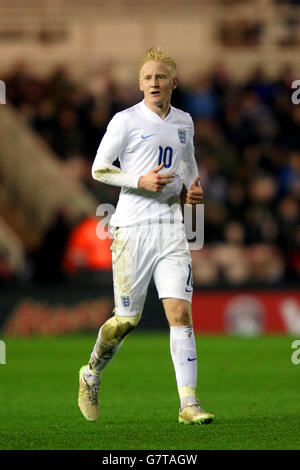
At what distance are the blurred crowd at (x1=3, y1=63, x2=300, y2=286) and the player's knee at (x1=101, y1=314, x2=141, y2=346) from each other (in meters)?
9.64

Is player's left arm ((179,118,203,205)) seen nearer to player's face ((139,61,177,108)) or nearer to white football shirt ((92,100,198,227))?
white football shirt ((92,100,198,227))

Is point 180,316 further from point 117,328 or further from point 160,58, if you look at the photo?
point 160,58

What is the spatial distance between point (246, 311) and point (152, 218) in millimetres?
9041

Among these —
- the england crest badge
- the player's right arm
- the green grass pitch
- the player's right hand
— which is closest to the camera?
the green grass pitch

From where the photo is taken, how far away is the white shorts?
7.01m

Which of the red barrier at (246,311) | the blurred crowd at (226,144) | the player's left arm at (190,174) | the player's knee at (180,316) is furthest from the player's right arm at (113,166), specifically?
the blurred crowd at (226,144)

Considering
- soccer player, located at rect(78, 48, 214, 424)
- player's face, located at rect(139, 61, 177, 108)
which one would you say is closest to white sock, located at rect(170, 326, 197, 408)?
soccer player, located at rect(78, 48, 214, 424)

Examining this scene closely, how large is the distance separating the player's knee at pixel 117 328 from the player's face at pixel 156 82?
135cm

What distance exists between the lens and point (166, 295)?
693cm

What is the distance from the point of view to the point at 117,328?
706 centimetres

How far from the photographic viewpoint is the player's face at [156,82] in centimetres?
697

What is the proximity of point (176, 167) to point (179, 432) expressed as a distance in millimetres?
1673

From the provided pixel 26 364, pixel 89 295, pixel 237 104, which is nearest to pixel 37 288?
pixel 89 295

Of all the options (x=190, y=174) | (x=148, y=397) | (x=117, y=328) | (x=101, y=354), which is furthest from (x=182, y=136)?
(x=148, y=397)
